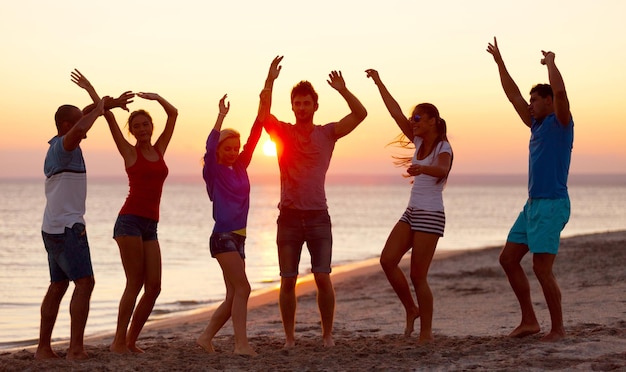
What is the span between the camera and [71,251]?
6.57 meters

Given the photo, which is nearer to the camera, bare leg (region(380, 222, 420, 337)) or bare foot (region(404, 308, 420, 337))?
bare leg (region(380, 222, 420, 337))

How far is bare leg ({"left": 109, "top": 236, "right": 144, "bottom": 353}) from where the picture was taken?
6863 millimetres

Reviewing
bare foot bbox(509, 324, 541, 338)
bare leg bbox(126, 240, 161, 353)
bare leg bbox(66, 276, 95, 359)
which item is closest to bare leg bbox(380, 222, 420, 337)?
bare foot bbox(509, 324, 541, 338)

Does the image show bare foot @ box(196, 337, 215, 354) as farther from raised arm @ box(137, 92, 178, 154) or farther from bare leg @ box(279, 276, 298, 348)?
raised arm @ box(137, 92, 178, 154)

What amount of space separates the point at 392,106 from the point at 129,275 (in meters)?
2.91

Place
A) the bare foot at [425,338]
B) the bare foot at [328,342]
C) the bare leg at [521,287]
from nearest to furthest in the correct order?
1. the bare leg at [521,287]
2. the bare foot at [425,338]
3. the bare foot at [328,342]

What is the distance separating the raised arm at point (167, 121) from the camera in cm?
711

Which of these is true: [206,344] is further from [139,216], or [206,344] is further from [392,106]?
[392,106]

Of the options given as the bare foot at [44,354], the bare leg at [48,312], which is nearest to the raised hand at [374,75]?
the bare leg at [48,312]

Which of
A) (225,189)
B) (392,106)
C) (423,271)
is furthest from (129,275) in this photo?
(392,106)

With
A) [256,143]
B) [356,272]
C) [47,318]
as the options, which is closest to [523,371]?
[256,143]

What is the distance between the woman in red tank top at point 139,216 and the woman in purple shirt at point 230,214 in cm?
47

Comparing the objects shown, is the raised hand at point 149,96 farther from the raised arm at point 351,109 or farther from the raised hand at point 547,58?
the raised hand at point 547,58

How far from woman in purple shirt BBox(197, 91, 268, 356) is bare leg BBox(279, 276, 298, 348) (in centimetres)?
50
